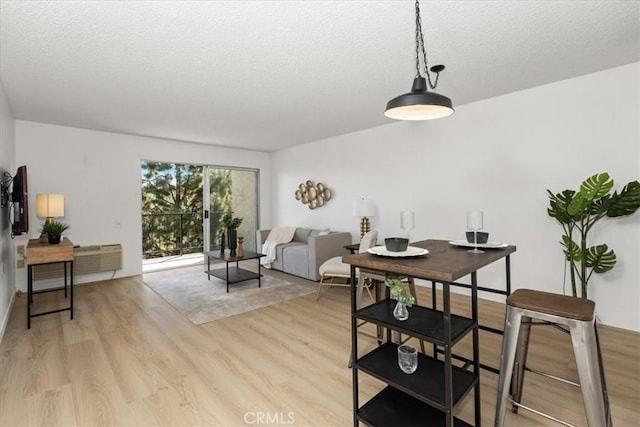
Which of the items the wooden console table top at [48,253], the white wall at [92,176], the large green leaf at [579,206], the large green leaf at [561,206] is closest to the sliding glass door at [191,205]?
the white wall at [92,176]

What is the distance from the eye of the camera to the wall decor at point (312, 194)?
5.44 meters

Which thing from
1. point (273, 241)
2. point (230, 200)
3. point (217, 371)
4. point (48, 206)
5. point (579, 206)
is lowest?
point (217, 371)

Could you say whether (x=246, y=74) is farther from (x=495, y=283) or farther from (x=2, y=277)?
(x=495, y=283)

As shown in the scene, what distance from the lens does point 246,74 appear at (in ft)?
8.73

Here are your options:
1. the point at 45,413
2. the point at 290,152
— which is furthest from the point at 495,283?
the point at 290,152

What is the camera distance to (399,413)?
1.50m

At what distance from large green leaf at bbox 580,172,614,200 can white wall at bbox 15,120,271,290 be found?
5.63 metres

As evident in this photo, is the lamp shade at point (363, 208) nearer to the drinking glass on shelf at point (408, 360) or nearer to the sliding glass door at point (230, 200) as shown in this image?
the sliding glass door at point (230, 200)

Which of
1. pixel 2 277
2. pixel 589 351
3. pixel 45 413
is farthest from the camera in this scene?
pixel 2 277

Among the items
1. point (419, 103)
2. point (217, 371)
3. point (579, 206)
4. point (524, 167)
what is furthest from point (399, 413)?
point (524, 167)

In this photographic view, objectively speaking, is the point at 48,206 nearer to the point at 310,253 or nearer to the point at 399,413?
the point at 310,253

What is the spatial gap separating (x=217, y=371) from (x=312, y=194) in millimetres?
3829

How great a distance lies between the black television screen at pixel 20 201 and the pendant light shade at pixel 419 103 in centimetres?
368

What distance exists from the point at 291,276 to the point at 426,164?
2651 millimetres
